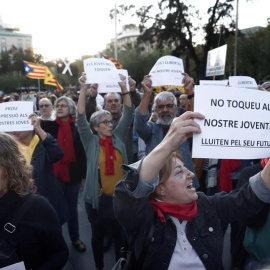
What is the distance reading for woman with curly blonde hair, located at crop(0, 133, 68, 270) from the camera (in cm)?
172

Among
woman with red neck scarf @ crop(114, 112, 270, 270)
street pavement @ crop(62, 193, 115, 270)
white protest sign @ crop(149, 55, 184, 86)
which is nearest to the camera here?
woman with red neck scarf @ crop(114, 112, 270, 270)

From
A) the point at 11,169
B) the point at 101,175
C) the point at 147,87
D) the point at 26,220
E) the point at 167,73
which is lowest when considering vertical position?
the point at 101,175

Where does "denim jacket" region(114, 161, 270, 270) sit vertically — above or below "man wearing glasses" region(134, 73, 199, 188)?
below

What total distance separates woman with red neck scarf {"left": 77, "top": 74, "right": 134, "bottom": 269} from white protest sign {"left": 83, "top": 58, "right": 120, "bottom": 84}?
1.85 feet

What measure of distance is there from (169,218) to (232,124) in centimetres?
58

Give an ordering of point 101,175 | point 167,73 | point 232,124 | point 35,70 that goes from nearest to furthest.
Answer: point 232,124, point 101,175, point 167,73, point 35,70

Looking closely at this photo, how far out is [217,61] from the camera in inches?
245

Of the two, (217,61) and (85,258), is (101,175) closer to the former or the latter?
(85,258)

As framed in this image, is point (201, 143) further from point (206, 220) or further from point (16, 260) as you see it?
point (16, 260)

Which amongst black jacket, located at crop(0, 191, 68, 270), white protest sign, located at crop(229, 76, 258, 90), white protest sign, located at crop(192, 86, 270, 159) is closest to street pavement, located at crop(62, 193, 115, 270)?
black jacket, located at crop(0, 191, 68, 270)

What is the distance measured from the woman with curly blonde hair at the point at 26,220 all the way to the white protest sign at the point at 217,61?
482 centimetres

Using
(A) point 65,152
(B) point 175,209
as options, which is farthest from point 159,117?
(B) point 175,209

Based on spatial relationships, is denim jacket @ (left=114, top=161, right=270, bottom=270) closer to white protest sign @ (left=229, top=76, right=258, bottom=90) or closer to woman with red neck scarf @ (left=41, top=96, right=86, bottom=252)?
woman with red neck scarf @ (left=41, top=96, right=86, bottom=252)

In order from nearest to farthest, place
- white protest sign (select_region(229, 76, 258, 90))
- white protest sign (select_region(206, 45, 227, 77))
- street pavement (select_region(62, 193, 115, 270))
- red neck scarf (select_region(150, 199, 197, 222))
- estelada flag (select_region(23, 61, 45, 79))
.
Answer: red neck scarf (select_region(150, 199, 197, 222))
street pavement (select_region(62, 193, 115, 270))
white protest sign (select_region(229, 76, 258, 90))
white protest sign (select_region(206, 45, 227, 77))
estelada flag (select_region(23, 61, 45, 79))
